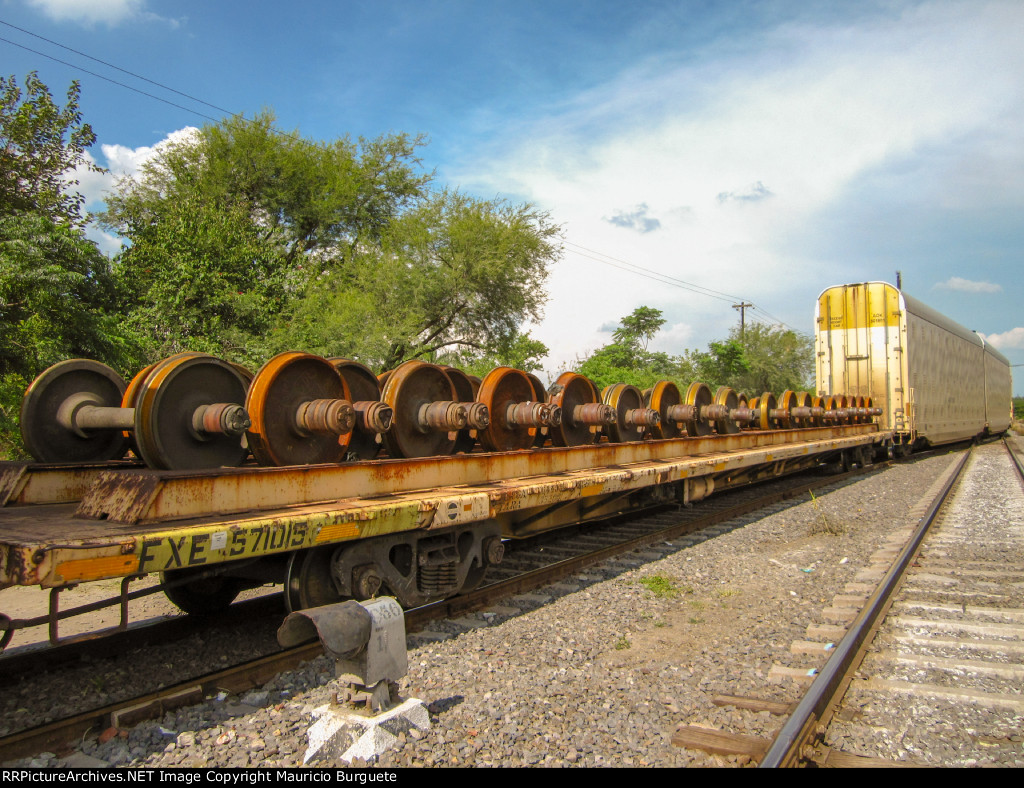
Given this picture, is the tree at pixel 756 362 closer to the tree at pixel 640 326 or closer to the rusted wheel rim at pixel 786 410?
the tree at pixel 640 326

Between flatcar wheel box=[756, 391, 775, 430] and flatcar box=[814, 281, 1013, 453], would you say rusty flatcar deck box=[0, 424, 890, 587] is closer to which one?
flatcar wheel box=[756, 391, 775, 430]

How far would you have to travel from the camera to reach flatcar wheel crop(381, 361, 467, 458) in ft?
16.8

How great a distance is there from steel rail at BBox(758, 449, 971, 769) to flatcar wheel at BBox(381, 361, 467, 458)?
283cm

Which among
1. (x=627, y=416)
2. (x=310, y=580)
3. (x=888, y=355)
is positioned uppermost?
(x=888, y=355)

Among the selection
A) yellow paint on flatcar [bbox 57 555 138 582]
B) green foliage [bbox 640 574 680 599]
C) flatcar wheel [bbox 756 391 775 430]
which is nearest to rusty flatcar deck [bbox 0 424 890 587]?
yellow paint on flatcar [bbox 57 555 138 582]

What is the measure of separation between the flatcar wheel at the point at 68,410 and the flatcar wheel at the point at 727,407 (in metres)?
7.66

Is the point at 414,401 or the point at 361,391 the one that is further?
the point at 361,391

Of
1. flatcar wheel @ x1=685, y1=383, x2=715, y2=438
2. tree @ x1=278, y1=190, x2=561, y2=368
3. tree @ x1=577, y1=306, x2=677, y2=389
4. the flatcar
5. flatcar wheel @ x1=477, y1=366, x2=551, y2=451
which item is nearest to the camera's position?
flatcar wheel @ x1=477, y1=366, x2=551, y2=451

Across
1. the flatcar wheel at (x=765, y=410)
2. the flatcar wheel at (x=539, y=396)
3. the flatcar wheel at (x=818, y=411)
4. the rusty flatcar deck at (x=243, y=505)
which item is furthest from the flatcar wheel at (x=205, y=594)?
the flatcar wheel at (x=818, y=411)

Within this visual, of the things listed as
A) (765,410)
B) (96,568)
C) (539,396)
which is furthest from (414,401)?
(765,410)

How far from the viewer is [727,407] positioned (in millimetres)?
10172

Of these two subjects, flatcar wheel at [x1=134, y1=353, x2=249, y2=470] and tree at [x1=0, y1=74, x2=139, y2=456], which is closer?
flatcar wheel at [x1=134, y1=353, x2=249, y2=470]

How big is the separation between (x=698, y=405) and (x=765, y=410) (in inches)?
106

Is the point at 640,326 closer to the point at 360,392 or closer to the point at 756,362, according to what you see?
the point at 756,362
